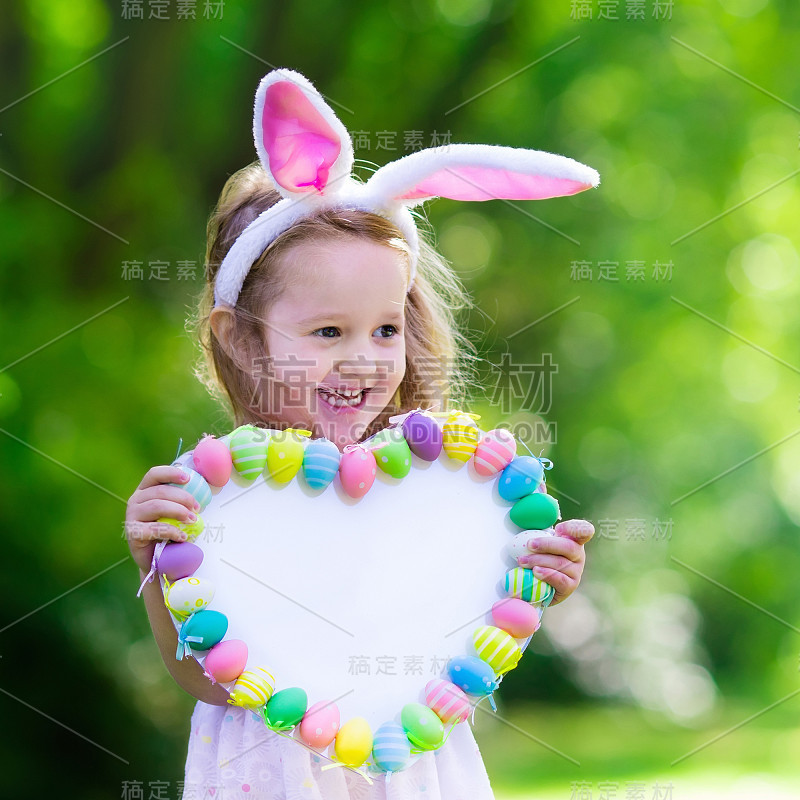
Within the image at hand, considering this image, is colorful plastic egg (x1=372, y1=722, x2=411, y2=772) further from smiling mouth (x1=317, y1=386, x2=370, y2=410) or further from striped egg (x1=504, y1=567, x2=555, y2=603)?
smiling mouth (x1=317, y1=386, x2=370, y2=410)

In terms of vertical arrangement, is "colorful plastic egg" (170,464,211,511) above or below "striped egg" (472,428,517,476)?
below

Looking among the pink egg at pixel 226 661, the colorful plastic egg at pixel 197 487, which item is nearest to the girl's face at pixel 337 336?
the colorful plastic egg at pixel 197 487

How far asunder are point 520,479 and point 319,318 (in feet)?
1.02

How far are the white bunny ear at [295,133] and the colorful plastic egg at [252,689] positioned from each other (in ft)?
1.89

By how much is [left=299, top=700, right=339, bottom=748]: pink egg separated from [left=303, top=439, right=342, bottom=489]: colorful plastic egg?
23cm

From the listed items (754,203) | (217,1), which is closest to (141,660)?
(217,1)

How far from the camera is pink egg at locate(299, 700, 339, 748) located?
3.07 feet

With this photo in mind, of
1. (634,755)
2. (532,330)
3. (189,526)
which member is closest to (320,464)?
(189,526)

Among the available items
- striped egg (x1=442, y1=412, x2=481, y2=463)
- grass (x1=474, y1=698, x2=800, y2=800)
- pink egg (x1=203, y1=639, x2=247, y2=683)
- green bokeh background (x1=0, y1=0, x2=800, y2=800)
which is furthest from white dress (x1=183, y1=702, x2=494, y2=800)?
grass (x1=474, y1=698, x2=800, y2=800)

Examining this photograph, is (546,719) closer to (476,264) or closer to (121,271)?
→ (476,264)

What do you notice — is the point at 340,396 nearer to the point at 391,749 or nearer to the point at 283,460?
the point at 283,460

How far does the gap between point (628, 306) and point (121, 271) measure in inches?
55.1

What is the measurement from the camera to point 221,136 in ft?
7.53

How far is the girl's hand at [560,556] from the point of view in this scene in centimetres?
103
